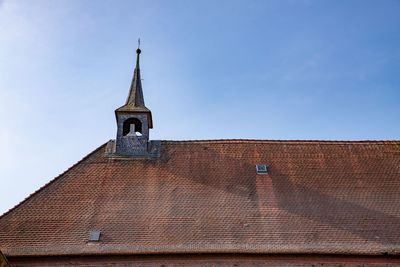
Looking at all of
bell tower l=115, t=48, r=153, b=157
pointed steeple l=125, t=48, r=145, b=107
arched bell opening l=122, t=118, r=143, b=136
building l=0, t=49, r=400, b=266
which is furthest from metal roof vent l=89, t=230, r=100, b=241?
pointed steeple l=125, t=48, r=145, b=107

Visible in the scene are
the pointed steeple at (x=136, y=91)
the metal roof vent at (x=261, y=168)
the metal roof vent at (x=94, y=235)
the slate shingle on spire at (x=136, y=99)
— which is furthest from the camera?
the pointed steeple at (x=136, y=91)

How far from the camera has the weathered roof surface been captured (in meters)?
16.1

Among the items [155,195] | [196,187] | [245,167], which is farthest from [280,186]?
[155,195]

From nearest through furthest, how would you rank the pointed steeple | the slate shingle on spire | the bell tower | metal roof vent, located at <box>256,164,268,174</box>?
metal roof vent, located at <box>256,164,268,174</box> < the bell tower < the slate shingle on spire < the pointed steeple

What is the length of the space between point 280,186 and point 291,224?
Result: 86.0 inches

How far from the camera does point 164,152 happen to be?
20.8 meters

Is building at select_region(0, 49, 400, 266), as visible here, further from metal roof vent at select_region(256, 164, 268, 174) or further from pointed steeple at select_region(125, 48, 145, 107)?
pointed steeple at select_region(125, 48, 145, 107)

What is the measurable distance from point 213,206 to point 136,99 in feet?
23.6

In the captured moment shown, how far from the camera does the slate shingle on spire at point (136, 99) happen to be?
72.4 feet

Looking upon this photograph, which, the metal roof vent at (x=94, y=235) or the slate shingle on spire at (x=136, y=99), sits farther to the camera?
the slate shingle on spire at (x=136, y=99)

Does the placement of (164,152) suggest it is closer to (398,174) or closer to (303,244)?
(303,244)

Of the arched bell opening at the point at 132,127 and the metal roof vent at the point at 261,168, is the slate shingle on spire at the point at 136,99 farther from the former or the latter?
the metal roof vent at the point at 261,168

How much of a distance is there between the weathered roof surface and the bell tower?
0.70m

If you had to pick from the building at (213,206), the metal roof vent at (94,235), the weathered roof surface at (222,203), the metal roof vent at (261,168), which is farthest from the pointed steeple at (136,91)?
the metal roof vent at (94,235)
